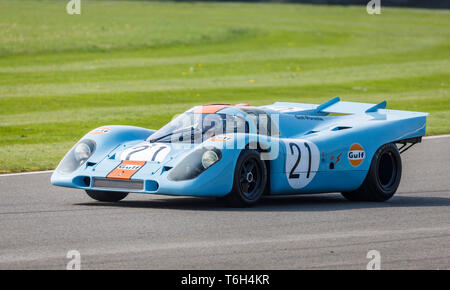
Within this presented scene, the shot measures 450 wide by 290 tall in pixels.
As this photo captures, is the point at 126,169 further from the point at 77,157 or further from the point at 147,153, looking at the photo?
the point at 77,157

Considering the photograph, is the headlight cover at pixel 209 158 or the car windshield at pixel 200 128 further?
the car windshield at pixel 200 128

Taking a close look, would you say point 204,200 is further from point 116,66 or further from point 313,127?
point 116,66

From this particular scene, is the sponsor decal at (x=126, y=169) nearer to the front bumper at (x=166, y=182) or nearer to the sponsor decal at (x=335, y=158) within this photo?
the front bumper at (x=166, y=182)

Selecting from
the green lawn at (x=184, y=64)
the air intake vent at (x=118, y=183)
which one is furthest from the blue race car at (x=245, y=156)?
the green lawn at (x=184, y=64)

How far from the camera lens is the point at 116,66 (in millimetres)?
25922

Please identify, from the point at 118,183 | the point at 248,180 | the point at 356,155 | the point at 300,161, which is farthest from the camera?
the point at 356,155

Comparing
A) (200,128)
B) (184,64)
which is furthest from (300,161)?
(184,64)

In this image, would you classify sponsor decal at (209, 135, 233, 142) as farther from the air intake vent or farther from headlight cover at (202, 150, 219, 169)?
the air intake vent

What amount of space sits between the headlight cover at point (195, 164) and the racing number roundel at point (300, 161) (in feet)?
3.08

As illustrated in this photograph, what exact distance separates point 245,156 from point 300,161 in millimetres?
796

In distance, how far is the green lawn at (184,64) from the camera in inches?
714

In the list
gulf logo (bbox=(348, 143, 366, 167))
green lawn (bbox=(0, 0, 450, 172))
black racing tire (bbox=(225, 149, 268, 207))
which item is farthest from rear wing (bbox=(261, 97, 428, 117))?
green lawn (bbox=(0, 0, 450, 172))

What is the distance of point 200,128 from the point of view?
969cm
